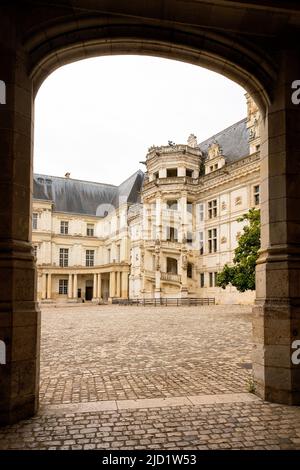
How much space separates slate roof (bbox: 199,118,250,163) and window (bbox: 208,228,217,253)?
300 inches

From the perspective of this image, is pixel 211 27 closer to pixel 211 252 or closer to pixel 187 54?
pixel 187 54

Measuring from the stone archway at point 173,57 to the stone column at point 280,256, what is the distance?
0.05ft

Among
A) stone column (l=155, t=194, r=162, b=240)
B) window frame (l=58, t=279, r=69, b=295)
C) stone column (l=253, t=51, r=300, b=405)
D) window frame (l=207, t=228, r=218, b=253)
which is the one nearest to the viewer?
stone column (l=253, t=51, r=300, b=405)

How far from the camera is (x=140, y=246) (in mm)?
42250

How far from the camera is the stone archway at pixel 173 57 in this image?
16.3 ft

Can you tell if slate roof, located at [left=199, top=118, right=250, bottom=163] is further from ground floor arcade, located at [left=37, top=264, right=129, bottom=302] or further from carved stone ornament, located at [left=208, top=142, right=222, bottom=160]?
ground floor arcade, located at [left=37, top=264, right=129, bottom=302]

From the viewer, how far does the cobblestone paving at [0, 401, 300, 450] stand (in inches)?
162

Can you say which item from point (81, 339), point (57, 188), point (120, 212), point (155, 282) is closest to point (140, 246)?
point (155, 282)

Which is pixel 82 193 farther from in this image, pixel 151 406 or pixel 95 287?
pixel 151 406

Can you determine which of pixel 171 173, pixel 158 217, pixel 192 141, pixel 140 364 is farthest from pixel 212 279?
pixel 140 364

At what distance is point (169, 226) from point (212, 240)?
5.37 m

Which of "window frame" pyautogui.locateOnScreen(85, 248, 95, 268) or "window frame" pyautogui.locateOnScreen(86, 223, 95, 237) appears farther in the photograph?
"window frame" pyautogui.locateOnScreen(86, 223, 95, 237)

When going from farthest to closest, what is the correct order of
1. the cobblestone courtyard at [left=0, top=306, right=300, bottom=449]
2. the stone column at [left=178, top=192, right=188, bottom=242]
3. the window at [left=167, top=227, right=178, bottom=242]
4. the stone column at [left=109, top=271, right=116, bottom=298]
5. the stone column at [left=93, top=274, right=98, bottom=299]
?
the stone column at [left=93, top=274, right=98, bottom=299]
the stone column at [left=109, top=271, right=116, bottom=298]
the window at [left=167, top=227, right=178, bottom=242]
the stone column at [left=178, top=192, right=188, bottom=242]
the cobblestone courtyard at [left=0, top=306, right=300, bottom=449]

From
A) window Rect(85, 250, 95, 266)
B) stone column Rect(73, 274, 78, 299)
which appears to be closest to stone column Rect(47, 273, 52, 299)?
stone column Rect(73, 274, 78, 299)
